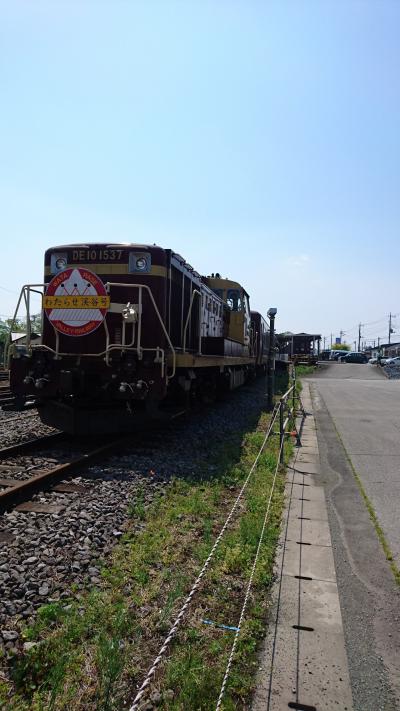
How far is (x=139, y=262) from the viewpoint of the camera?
28.0ft

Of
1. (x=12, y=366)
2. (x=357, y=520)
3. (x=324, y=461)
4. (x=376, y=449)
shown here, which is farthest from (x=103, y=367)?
(x=376, y=449)

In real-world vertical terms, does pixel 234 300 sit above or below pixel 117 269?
above

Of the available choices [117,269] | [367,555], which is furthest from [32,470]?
[367,555]

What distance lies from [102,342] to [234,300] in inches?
299

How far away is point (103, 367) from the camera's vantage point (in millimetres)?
8148

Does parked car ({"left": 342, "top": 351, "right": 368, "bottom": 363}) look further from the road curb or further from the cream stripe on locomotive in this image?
the road curb

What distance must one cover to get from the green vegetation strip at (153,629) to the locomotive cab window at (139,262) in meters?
4.73

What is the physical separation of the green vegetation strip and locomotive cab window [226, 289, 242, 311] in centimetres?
1096

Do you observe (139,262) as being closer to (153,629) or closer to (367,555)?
(367,555)

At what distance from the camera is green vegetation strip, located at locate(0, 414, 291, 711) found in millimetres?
2529

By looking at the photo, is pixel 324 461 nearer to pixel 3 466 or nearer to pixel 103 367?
pixel 103 367

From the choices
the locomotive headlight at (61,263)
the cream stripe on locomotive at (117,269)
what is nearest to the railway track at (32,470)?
the cream stripe on locomotive at (117,269)

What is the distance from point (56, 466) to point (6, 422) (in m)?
4.02

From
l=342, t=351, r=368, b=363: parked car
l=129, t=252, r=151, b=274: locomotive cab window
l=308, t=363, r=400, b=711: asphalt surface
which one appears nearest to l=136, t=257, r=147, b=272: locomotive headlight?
l=129, t=252, r=151, b=274: locomotive cab window
